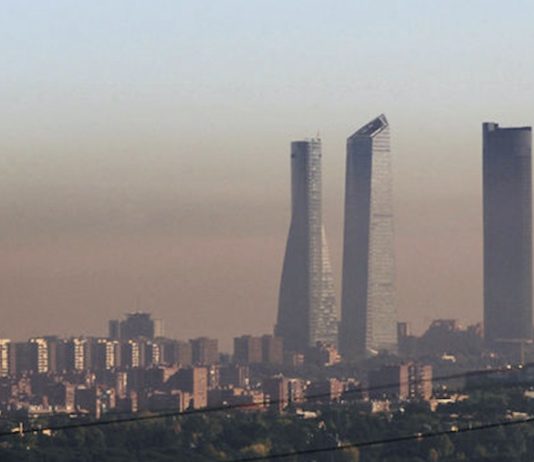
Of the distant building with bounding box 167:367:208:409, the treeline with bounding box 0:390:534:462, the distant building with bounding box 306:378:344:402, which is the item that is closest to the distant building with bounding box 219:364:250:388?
the distant building with bounding box 306:378:344:402

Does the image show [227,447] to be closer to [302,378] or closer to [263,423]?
[263,423]

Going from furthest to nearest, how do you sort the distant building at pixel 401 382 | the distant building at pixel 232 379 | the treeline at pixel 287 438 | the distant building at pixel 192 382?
the distant building at pixel 232 379, the distant building at pixel 192 382, the distant building at pixel 401 382, the treeline at pixel 287 438

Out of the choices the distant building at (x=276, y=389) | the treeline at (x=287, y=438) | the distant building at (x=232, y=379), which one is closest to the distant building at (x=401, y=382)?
the distant building at (x=276, y=389)

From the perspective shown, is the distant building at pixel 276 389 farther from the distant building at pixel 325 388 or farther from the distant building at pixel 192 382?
the distant building at pixel 192 382

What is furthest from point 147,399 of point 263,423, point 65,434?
point 65,434

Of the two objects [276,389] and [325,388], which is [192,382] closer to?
[276,389]

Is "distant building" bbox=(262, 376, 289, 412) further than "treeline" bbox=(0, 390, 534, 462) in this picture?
Yes

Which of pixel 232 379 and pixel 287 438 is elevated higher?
pixel 232 379

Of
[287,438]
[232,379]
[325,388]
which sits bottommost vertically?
[287,438]

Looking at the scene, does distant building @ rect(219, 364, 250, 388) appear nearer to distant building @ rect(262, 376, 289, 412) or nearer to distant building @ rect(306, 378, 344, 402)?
distant building @ rect(306, 378, 344, 402)

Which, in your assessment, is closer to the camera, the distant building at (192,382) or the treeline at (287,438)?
the treeline at (287,438)

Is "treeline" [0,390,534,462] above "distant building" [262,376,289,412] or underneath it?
underneath

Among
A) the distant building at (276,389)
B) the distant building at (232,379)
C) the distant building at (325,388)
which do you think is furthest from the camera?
the distant building at (232,379)

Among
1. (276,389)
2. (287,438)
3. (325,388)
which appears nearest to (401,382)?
(276,389)
